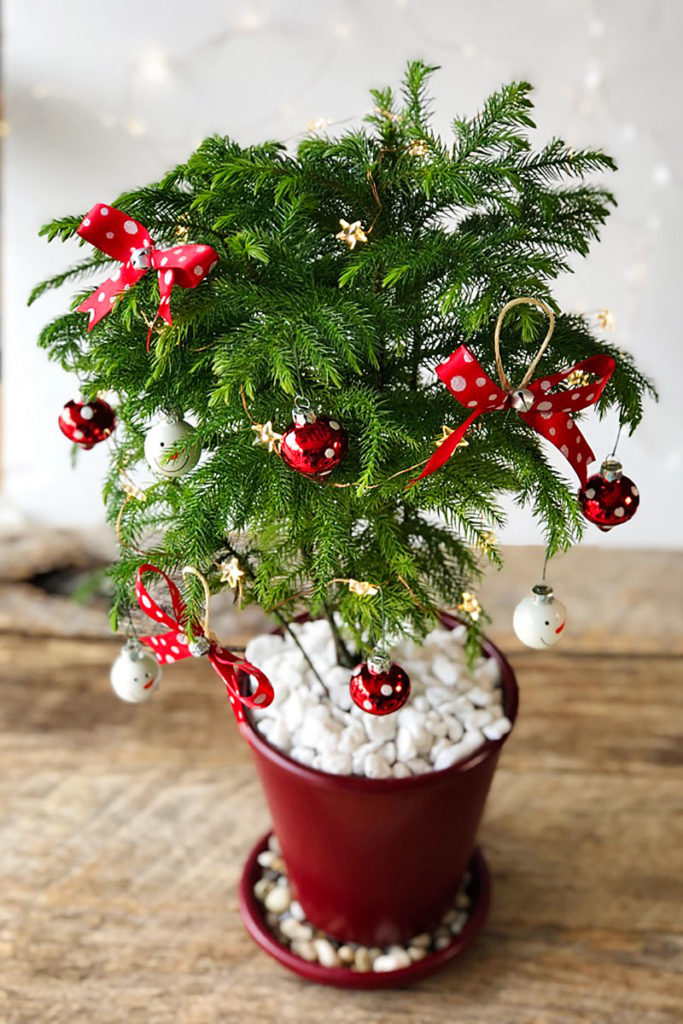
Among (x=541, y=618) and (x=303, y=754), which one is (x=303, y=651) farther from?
(x=541, y=618)

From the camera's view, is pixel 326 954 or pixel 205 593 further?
A: pixel 326 954

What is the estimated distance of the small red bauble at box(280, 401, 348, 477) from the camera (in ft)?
2.61

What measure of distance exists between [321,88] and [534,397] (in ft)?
3.36

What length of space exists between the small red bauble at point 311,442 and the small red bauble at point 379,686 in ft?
0.74

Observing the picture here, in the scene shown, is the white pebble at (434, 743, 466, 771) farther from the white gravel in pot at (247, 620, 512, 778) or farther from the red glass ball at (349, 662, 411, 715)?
the red glass ball at (349, 662, 411, 715)

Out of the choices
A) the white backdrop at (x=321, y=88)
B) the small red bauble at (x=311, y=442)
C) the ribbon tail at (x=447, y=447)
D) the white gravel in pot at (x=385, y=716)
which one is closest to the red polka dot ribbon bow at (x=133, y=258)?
the small red bauble at (x=311, y=442)

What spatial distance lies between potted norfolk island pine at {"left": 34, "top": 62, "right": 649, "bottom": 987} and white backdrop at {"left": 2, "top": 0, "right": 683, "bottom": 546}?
2.45 ft

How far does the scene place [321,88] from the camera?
1.64 meters

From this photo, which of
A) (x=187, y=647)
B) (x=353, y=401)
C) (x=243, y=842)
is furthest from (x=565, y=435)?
(x=243, y=842)

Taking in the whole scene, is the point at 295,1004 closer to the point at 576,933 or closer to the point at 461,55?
the point at 576,933

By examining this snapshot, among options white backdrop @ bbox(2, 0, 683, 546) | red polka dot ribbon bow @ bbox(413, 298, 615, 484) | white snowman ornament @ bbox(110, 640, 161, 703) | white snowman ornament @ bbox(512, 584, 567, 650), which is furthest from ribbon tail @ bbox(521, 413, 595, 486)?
white backdrop @ bbox(2, 0, 683, 546)

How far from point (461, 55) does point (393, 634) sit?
105 cm

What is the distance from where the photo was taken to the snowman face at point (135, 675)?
1064 millimetres

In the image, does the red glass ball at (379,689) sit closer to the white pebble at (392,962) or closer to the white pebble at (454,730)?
the white pebble at (454,730)
